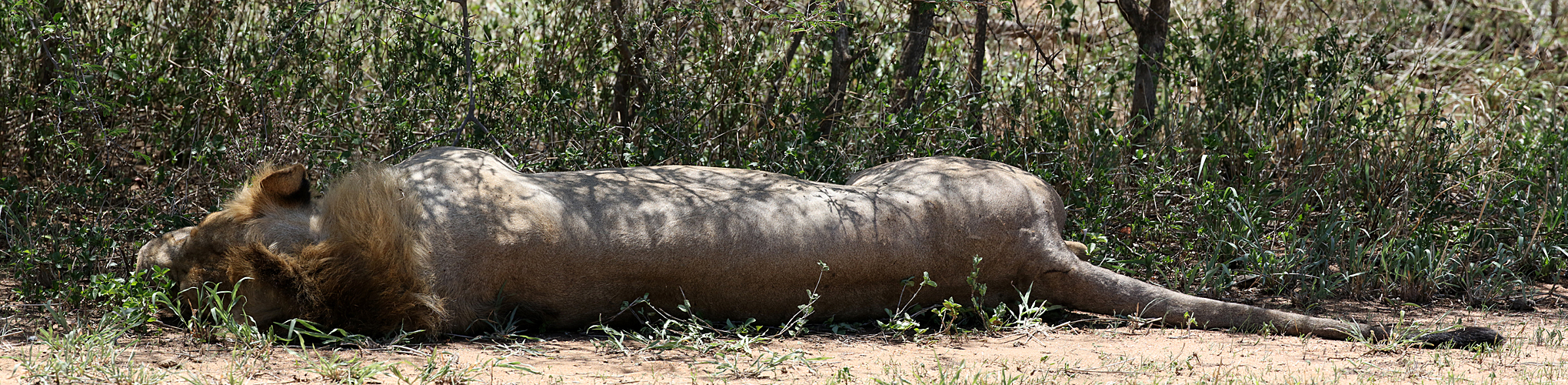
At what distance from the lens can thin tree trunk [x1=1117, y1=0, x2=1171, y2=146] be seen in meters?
5.83

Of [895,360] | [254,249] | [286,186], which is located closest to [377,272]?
[254,249]

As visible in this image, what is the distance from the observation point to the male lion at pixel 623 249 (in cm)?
356

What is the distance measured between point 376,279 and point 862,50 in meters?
2.70

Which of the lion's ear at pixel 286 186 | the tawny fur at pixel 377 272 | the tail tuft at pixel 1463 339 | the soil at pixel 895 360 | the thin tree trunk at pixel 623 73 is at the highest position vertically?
the thin tree trunk at pixel 623 73

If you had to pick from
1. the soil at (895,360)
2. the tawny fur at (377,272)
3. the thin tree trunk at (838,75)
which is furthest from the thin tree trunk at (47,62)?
the thin tree trunk at (838,75)

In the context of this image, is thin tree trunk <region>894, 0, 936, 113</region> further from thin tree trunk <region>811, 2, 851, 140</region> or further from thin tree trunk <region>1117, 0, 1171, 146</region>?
thin tree trunk <region>1117, 0, 1171, 146</region>

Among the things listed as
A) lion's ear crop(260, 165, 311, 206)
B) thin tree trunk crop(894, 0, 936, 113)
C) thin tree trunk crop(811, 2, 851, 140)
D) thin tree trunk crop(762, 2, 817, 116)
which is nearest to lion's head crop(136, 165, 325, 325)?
lion's ear crop(260, 165, 311, 206)

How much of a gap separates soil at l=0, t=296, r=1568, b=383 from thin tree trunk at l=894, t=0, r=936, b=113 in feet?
6.58

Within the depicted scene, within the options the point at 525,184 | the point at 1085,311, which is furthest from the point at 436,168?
the point at 1085,311

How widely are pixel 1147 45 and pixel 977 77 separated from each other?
2.78 feet

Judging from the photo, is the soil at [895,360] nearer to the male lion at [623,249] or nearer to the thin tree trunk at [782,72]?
the male lion at [623,249]

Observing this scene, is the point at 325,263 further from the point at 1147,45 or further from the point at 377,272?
the point at 1147,45

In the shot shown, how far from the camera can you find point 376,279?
3559mm

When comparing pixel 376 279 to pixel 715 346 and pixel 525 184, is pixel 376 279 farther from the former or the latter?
pixel 715 346
